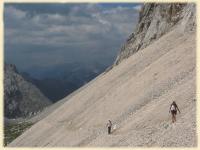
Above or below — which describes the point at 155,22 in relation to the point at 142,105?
above

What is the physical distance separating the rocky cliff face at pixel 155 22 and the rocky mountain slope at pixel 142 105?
2.18 feet

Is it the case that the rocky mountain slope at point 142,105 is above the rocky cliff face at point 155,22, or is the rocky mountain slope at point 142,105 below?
below

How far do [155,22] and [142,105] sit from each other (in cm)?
3570

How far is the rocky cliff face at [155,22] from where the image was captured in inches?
2589

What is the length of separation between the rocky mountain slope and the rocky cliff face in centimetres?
67

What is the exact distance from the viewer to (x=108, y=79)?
237 ft

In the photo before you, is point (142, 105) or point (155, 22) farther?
point (155, 22)

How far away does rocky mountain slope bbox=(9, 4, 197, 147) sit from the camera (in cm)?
3494

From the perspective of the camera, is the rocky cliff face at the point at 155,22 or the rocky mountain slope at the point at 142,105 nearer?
the rocky mountain slope at the point at 142,105

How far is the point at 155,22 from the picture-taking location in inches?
3236

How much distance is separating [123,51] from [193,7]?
3423 centimetres

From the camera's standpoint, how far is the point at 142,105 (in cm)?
4847

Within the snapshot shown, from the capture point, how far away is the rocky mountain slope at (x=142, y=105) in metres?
34.9

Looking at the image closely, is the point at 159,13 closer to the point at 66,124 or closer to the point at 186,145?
the point at 66,124
